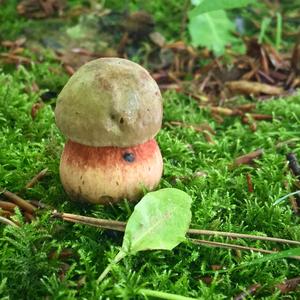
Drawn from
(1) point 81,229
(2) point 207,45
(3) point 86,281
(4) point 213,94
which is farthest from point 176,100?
(3) point 86,281

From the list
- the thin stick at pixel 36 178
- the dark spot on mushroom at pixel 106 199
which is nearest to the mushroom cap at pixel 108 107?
the dark spot on mushroom at pixel 106 199

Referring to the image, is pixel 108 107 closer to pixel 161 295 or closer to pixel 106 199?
pixel 106 199

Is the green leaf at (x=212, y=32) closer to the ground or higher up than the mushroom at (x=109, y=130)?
closer to the ground

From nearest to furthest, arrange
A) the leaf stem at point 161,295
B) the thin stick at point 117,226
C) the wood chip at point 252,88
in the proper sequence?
1. the leaf stem at point 161,295
2. the thin stick at point 117,226
3. the wood chip at point 252,88

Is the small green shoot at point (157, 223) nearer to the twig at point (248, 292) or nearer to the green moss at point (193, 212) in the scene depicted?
the green moss at point (193, 212)

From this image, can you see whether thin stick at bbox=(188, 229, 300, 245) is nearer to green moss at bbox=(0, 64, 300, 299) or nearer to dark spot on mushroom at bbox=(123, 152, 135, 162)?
green moss at bbox=(0, 64, 300, 299)

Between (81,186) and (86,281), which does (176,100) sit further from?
(86,281)

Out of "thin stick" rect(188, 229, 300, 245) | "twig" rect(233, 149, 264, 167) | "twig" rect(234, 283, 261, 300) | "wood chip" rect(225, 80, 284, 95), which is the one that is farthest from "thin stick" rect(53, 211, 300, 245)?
"wood chip" rect(225, 80, 284, 95)
